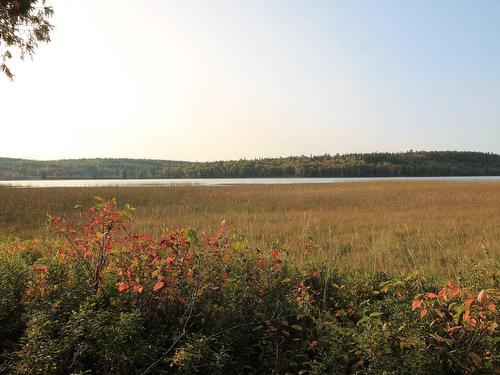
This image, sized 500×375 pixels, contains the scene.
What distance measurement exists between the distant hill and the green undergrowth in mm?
128991

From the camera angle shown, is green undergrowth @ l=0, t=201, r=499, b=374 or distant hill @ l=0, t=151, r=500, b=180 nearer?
green undergrowth @ l=0, t=201, r=499, b=374

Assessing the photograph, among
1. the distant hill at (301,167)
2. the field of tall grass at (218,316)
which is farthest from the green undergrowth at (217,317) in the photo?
the distant hill at (301,167)

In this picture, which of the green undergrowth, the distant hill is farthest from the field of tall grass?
the distant hill

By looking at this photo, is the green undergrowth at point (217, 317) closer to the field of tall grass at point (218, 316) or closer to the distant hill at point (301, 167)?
the field of tall grass at point (218, 316)

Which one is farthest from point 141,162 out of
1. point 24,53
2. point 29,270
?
point 29,270

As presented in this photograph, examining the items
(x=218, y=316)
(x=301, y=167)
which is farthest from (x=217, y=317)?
(x=301, y=167)

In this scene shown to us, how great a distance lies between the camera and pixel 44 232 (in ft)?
39.5

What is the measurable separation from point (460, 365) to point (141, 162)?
588ft

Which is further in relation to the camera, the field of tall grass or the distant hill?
the distant hill

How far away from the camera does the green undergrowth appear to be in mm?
3305

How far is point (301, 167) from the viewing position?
13812 cm

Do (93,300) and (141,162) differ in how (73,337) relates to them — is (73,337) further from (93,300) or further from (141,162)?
(141,162)

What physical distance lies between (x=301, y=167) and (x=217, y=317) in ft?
444

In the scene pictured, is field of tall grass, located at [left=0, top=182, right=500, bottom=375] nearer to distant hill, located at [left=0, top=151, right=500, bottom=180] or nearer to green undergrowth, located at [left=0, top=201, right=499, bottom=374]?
green undergrowth, located at [left=0, top=201, right=499, bottom=374]
